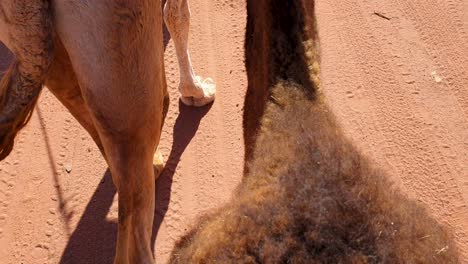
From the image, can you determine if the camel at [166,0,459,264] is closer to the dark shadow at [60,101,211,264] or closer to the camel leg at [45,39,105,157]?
the camel leg at [45,39,105,157]

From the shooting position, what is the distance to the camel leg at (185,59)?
3783 millimetres

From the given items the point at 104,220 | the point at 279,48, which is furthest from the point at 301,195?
the point at 104,220

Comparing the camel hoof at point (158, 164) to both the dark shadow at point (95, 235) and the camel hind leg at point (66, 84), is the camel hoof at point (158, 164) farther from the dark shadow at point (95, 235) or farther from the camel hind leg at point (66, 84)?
the camel hind leg at point (66, 84)

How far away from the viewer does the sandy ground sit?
146 inches

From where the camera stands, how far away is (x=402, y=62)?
4457mm

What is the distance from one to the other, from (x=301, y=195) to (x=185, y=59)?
92.0 inches

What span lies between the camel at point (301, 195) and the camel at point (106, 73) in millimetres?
412

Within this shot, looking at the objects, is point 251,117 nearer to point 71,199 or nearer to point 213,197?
point 213,197

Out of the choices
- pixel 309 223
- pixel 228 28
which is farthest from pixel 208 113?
pixel 309 223

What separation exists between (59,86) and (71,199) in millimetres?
1442

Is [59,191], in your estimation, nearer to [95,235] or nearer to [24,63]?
[95,235]

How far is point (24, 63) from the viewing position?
2297 millimetres

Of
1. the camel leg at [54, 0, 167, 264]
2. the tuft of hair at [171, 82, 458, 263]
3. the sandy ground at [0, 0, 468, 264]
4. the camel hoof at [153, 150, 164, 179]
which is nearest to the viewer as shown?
the tuft of hair at [171, 82, 458, 263]

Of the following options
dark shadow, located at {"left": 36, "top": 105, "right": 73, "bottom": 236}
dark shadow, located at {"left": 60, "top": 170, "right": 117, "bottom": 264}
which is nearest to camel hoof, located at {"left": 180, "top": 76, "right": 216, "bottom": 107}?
dark shadow, located at {"left": 60, "top": 170, "right": 117, "bottom": 264}
